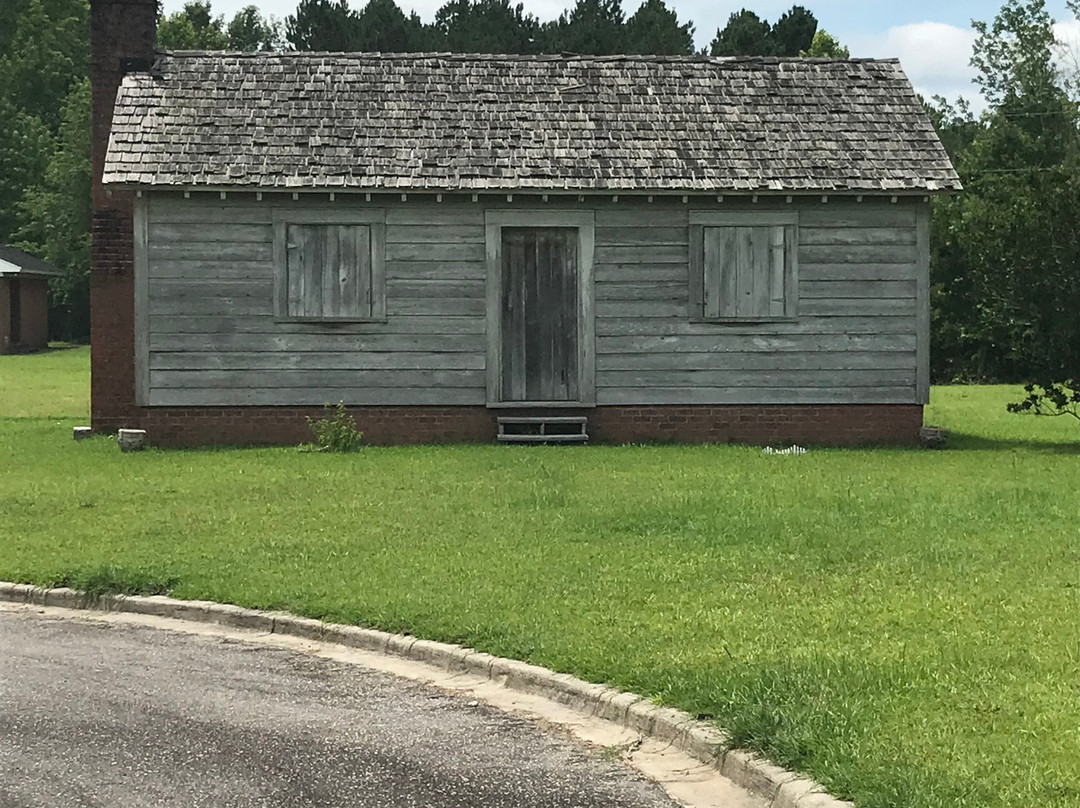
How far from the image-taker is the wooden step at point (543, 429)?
20.3 meters

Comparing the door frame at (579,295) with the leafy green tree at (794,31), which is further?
the leafy green tree at (794,31)

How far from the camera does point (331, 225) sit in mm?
20156

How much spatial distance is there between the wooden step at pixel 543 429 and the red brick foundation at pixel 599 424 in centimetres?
21

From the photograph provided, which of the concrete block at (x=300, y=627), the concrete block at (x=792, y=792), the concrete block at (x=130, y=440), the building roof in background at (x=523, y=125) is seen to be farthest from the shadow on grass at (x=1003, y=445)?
the concrete block at (x=792, y=792)

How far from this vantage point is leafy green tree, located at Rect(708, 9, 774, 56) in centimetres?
5861

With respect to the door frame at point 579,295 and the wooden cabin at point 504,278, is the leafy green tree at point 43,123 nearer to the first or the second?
the wooden cabin at point 504,278

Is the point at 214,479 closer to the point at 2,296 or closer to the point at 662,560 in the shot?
the point at 662,560

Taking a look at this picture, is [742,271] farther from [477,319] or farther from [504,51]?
[504,51]

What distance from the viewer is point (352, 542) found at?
38.5 ft

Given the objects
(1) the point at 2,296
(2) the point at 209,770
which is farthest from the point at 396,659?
(1) the point at 2,296

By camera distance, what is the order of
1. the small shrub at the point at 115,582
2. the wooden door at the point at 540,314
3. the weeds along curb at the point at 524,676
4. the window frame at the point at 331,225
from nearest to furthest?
1. the weeds along curb at the point at 524,676
2. the small shrub at the point at 115,582
3. the window frame at the point at 331,225
4. the wooden door at the point at 540,314

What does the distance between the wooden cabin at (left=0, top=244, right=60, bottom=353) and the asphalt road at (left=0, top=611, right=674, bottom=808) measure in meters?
47.3

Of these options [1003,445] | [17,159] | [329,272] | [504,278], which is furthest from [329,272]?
[17,159]

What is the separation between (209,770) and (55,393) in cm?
2845
